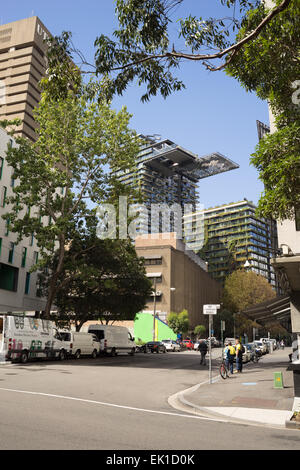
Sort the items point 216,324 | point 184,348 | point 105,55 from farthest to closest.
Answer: point 216,324 → point 184,348 → point 105,55

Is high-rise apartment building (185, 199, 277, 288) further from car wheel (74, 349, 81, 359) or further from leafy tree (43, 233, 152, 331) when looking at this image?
car wheel (74, 349, 81, 359)

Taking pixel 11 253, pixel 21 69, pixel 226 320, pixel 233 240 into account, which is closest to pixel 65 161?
pixel 11 253

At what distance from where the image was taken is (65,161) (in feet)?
99.3

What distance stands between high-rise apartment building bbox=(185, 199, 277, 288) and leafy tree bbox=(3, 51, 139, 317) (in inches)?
4332

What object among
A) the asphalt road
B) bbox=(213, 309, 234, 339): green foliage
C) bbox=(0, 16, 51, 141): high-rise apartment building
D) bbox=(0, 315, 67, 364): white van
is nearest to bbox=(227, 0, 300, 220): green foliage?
the asphalt road

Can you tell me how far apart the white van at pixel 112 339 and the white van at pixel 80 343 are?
3.63ft

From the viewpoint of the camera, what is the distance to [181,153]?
146 metres

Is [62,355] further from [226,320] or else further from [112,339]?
[226,320]

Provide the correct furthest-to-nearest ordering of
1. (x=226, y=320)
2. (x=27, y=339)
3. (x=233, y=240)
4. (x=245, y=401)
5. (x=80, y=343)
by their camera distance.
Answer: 1. (x=233, y=240)
2. (x=226, y=320)
3. (x=80, y=343)
4. (x=27, y=339)
5. (x=245, y=401)

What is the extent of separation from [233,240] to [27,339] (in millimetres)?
126755

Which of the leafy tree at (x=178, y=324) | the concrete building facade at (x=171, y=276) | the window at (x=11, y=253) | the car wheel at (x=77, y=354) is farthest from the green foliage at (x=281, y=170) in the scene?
the concrete building facade at (x=171, y=276)

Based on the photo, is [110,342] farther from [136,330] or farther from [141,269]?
[136,330]
